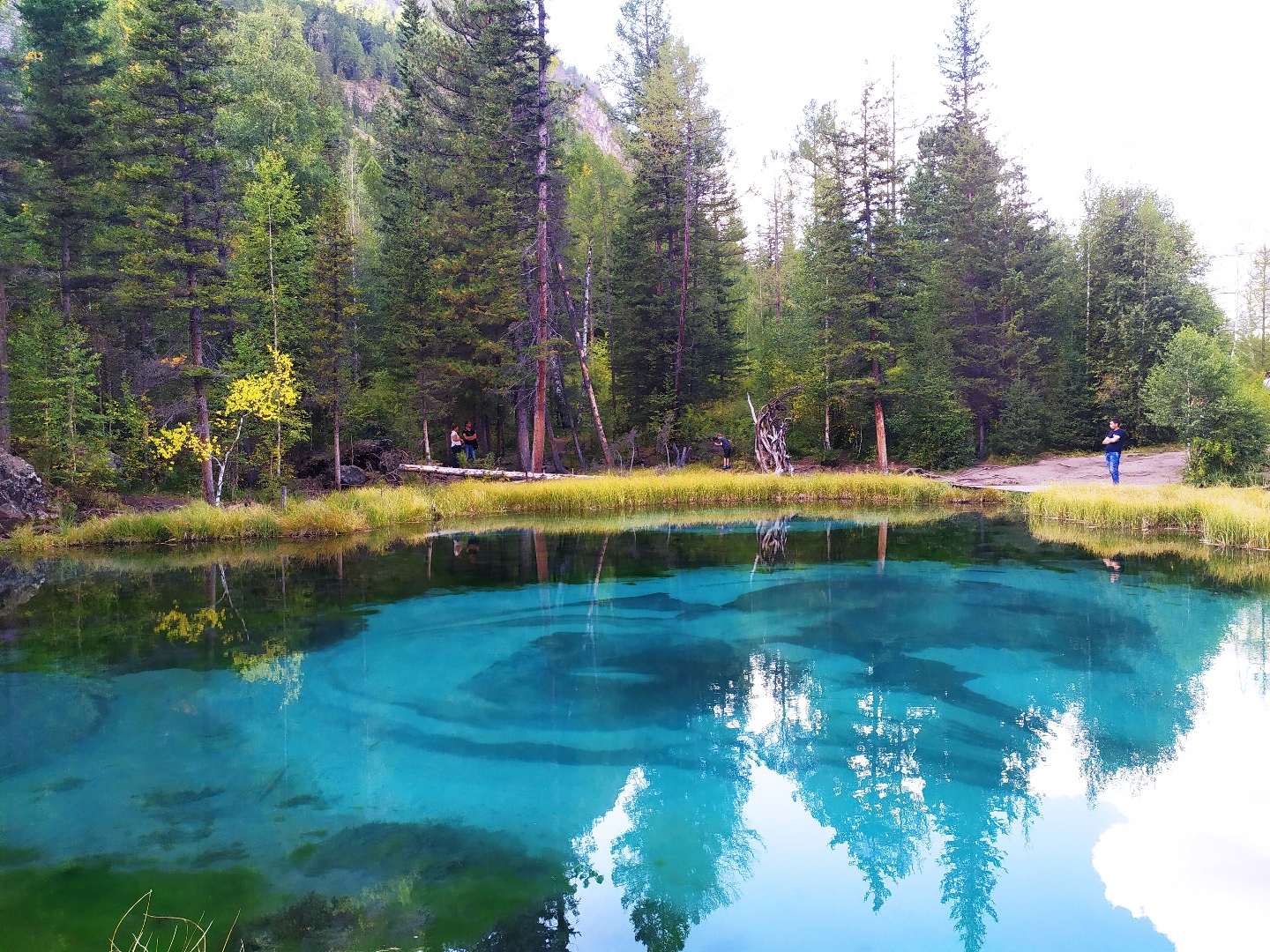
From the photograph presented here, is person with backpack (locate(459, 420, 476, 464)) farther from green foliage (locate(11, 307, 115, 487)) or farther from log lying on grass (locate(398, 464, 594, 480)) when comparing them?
green foliage (locate(11, 307, 115, 487))

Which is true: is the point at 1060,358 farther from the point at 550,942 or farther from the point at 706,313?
the point at 550,942

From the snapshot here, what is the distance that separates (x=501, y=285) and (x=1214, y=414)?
20317 mm

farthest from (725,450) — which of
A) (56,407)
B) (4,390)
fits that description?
(4,390)

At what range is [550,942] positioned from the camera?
369 cm

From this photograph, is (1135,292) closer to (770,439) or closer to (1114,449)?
(1114,449)

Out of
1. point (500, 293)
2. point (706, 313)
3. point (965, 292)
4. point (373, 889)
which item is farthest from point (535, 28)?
point (373, 889)

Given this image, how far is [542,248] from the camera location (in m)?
23.6

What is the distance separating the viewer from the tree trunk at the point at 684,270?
2764 centimetres

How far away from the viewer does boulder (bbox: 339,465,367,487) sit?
80.6ft

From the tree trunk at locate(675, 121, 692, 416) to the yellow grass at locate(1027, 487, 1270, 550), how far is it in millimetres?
13714

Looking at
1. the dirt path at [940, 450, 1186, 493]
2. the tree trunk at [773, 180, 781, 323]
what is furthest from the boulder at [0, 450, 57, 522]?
the tree trunk at [773, 180, 781, 323]

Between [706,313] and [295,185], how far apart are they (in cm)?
1806

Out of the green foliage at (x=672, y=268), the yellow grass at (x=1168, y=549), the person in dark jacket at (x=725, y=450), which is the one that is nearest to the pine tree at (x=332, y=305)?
the green foliage at (x=672, y=268)

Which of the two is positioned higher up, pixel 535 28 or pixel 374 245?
pixel 535 28
